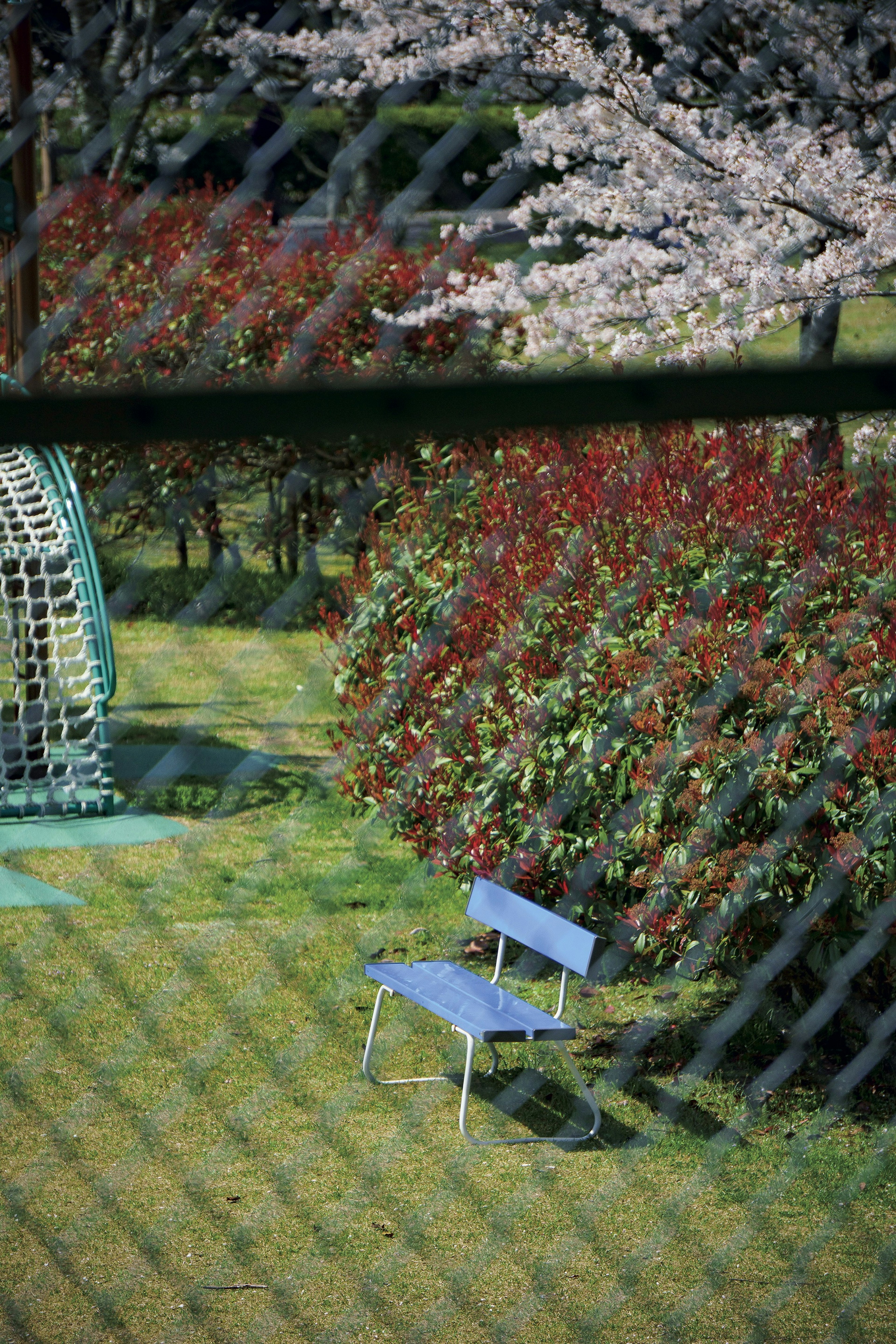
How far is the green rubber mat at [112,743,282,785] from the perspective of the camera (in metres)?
6.93

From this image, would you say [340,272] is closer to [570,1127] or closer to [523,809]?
[523,809]

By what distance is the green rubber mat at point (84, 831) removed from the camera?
5.93 m

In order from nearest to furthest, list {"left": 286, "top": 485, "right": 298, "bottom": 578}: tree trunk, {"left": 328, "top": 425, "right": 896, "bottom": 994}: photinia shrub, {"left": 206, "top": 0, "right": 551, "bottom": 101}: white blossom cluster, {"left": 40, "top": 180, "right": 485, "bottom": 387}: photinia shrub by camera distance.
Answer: {"left": 328, "top": 425, "right": 896, "bottom": 994}: photinia shrub → {"left": 206, "top": 0, "right": 551, "bottom": 101}: white blossom cluster → {"left": 286, "top": 485, "right": 298, "bottom": 578}: tree trunk → {"left": 40, "top": 180, "right": 485, "bottom": 387}: photinia shrub

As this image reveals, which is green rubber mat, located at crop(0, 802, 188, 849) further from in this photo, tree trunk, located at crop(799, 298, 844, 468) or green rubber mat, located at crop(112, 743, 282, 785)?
tree trunk, located at crop(799, 298, 844, 468)

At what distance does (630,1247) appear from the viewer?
10.9 feet

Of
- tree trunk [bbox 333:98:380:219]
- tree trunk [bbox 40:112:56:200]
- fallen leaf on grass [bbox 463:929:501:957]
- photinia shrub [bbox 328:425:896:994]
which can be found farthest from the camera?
tree trunk [bbox 40:112:56:200]

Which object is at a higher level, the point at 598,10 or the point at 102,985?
the point at 598,10

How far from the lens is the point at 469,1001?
13.0ft

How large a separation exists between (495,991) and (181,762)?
3438mm

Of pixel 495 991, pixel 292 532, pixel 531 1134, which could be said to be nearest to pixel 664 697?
pixel 495 991

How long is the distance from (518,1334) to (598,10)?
6.86 metres

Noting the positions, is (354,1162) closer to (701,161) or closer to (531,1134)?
(531,1134)

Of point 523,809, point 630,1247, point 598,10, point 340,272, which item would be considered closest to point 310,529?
point 340,272

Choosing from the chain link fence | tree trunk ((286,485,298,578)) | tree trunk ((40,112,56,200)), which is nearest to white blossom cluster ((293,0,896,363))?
the chain link fence
